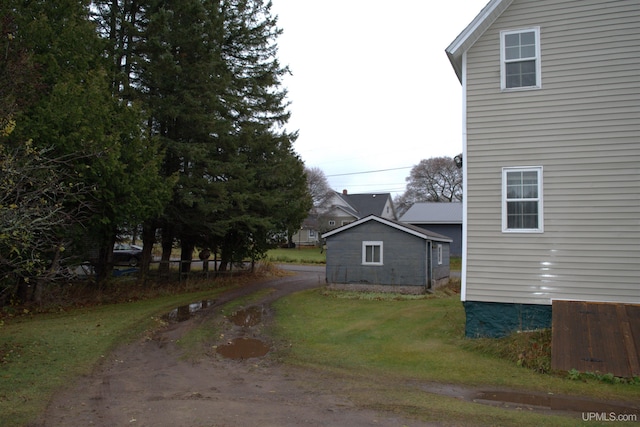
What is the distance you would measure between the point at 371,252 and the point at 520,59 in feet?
37.5

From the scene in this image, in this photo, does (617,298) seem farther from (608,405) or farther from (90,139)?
(90,139)

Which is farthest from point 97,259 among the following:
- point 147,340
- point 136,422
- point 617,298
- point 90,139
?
point 617,298

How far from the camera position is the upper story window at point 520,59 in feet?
35.0

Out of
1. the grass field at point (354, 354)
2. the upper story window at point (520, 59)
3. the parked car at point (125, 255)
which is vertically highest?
the upper story window at point (520, 59)

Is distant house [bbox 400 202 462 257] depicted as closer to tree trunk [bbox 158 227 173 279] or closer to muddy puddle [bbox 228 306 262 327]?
tree trunk [bbox 158 227 173 279]

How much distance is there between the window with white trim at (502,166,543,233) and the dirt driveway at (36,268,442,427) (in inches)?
225

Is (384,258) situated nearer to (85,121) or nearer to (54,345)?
(85,121)

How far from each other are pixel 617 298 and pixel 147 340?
1056 cm

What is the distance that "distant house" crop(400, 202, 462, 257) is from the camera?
4034 centimetres

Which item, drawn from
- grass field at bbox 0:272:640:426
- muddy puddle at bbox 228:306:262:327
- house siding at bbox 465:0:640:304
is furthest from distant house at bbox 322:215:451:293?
house siding at bbox 465:0:640:304

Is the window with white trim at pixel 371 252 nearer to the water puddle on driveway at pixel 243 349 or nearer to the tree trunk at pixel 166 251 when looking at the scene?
the tree trunk at pixel 166 251

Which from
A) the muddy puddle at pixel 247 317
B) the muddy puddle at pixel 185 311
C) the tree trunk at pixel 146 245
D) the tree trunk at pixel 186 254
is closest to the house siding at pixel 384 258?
the muddy puddle at pixel 247 317

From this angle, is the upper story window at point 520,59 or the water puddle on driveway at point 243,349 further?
the upper story window at point 520,59

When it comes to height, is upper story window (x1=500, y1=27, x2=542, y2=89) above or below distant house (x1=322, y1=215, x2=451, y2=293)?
above
